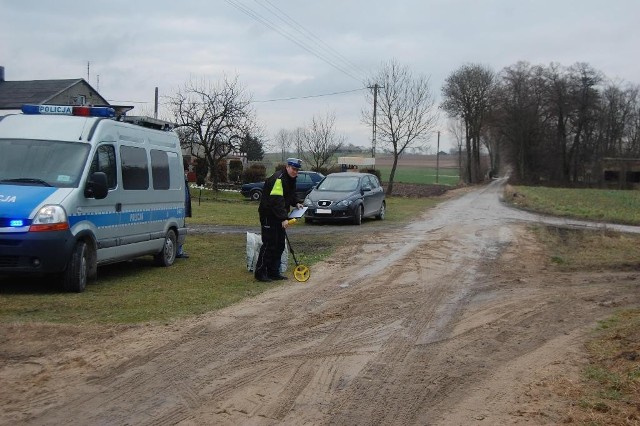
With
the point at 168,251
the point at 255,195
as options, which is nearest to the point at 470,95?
the point at 255,195

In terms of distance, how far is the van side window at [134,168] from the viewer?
9.66 metres

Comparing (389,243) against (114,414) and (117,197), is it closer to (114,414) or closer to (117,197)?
(117,197)

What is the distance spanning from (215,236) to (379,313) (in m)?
9.24

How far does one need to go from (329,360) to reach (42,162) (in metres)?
5.10

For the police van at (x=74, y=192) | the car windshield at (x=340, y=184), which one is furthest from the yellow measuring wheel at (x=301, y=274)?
the car windshield at (x=340, y=184)

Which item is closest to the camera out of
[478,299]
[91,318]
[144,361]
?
[144,361]

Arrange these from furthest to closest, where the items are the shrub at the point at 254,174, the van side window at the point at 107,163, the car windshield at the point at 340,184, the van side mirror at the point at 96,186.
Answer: the shrub at the point at 254,174 → the car windshield at the point at 340,184 → the van side window at the point at 107,163 → the van side mirror at the point at 96,186

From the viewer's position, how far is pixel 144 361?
543 centimetres

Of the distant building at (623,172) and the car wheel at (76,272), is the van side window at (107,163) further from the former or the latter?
the distant building at (623,172)

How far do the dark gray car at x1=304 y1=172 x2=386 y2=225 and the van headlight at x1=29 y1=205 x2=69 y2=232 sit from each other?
12.3 m

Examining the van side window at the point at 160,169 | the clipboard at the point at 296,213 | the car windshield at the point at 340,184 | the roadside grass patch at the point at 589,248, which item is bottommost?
the roadside grass patch at the point at 589,248

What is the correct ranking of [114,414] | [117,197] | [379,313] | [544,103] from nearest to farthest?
[114,414]
[379,313]
[117,197]
[544,103]

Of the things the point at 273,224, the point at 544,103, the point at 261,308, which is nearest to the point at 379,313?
the point at 261,308

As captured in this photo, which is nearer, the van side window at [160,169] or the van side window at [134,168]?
the van side window at [134,168]
